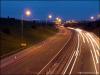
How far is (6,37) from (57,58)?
784 inches

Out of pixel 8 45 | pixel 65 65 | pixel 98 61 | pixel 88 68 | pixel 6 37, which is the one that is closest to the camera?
pixel 88 68

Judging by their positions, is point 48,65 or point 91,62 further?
point 91,62

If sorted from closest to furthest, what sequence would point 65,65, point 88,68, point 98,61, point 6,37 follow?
1. point 88,68
2. point 65,65
3. point 98,61
4. point 6,37

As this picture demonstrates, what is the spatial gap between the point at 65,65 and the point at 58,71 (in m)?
6.05

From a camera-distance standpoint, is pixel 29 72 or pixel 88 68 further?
pixel 88 68

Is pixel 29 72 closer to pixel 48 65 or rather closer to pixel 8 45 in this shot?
pixel 48 65

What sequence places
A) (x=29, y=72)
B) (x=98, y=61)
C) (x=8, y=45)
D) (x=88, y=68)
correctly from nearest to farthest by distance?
(x=29, y=72), (x=88, y=68), (x=98, y=61), (x=8, y=45)

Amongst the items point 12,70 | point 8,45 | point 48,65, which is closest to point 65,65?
point 48,65

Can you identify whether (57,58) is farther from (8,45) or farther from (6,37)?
(6,37)

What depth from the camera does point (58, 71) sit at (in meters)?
41.8

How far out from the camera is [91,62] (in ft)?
167

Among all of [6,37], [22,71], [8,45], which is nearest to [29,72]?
[22,71]

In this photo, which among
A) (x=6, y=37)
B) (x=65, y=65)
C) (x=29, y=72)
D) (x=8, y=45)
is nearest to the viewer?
(x=29, y=72)

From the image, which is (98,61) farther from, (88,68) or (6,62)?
(6,62)
